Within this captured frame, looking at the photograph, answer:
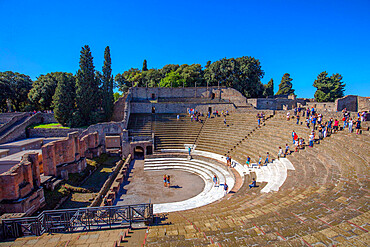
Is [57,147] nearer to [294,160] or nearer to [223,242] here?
[223,242]

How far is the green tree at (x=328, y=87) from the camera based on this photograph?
1586 inches

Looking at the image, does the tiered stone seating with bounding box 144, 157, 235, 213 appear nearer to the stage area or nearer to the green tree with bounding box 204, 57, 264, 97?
the stage area

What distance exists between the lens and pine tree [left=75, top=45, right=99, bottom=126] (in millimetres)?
27266

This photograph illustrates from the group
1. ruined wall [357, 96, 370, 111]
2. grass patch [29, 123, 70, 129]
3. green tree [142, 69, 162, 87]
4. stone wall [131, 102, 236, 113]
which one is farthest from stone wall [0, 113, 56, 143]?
ruined wall [357, 96, 370, 111]

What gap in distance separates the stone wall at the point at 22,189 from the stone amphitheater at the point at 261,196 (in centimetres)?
443

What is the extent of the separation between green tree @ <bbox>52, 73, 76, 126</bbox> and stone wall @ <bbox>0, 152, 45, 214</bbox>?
59.7 ft

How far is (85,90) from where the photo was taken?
1080 inches

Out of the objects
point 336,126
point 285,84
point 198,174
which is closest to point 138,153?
point 198,174

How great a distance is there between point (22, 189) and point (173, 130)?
16.2 metres

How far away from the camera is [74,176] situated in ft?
49.4

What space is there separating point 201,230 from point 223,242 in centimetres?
99

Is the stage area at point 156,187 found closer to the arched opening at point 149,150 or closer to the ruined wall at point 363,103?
the arched opening at point 149,150

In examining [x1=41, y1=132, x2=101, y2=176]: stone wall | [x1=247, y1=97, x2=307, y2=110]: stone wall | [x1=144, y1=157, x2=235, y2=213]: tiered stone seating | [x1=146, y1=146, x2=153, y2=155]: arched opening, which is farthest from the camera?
[x1=247, y1=97, x2=307, y2=110]: stone wall

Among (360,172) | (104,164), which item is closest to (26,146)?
(104,164)
